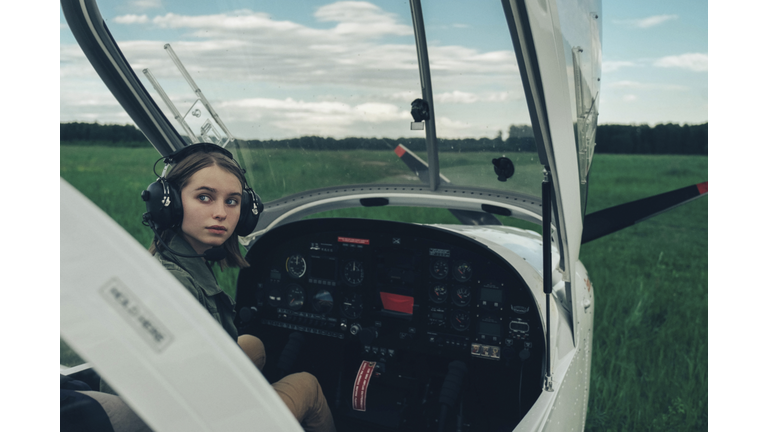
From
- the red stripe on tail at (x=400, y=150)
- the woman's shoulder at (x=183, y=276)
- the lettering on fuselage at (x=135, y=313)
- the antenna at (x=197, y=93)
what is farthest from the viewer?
the red stripe on tail at (x=400, y=150)

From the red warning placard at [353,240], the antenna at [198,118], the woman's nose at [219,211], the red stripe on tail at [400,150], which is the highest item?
the antenna at [198,118]

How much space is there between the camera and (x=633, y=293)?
15.6 ft

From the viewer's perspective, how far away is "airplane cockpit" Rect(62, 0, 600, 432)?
1.84 meters

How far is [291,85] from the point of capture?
2277mm

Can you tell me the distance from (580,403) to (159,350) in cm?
192

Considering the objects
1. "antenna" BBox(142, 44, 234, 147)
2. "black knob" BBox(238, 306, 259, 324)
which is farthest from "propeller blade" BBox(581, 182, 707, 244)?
"antenna" BBox(142, 44, 234, 147)

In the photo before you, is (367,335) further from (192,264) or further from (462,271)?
(192,264)

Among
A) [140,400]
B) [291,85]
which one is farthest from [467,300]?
[140,400]

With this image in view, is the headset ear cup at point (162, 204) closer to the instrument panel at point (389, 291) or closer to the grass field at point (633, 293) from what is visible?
the grass field at point (633, 293)

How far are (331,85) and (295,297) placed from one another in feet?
3.54

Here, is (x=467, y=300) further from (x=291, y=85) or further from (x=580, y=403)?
(x=291, y=85)

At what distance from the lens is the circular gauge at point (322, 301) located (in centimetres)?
231

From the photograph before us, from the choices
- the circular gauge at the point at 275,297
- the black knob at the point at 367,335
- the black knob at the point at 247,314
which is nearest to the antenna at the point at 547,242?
the black knob at the point at 367,335

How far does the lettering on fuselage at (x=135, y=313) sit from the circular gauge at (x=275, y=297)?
6.42 feet
